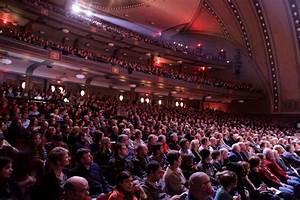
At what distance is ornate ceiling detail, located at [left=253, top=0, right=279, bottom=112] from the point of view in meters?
23.8

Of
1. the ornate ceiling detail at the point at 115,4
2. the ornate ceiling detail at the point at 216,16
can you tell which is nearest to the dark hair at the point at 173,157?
the ornate ceiling detail at the point at 115,4

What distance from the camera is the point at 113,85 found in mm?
23641

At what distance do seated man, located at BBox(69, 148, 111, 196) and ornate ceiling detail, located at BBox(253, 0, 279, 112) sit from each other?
21.4 metres

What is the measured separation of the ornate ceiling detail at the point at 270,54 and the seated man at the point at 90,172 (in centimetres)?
2142

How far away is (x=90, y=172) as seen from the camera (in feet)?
15.3

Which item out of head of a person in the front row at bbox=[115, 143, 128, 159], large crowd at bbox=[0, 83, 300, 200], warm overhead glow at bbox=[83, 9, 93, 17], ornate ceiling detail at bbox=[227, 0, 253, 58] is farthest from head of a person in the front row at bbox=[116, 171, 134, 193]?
ornate ceiling detail at bbox=[227, 0, 253, 58]

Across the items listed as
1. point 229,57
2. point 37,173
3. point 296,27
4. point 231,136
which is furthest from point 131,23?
point 37,173

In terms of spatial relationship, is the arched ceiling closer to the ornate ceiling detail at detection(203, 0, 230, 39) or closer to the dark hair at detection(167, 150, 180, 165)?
the ornate ceiling detail at detection(203, 0, 230, 39)

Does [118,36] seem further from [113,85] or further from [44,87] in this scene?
[44,87]

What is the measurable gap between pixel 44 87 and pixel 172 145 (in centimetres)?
1347

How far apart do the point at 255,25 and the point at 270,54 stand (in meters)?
2.47

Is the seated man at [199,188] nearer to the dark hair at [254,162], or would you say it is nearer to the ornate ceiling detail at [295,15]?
the dark hair at [254,162]

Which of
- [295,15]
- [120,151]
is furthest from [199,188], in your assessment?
[295,15]

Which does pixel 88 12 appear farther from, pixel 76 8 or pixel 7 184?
pixel 7 184
